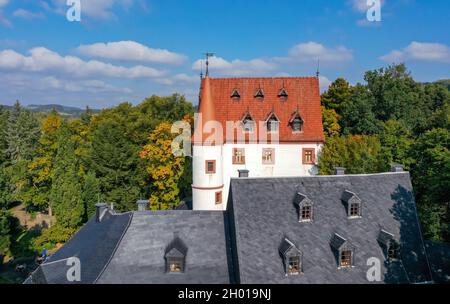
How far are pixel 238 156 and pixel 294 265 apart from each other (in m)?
17.0

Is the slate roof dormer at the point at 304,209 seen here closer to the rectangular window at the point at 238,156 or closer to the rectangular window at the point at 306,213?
the rectangular window at the point at 306,213

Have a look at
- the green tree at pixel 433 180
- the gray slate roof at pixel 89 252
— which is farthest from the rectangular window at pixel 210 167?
the green tree at pixel 433 180

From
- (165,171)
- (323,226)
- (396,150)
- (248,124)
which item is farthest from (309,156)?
(323,226)

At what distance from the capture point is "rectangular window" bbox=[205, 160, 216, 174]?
1211 inches

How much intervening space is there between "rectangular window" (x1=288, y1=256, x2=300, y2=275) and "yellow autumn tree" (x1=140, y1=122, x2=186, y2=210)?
2216cm

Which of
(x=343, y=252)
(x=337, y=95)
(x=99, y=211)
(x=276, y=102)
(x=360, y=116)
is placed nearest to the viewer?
(x=343, y=252)

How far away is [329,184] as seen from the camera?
794 inches

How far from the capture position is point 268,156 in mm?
33312

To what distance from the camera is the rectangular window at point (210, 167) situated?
30.8m

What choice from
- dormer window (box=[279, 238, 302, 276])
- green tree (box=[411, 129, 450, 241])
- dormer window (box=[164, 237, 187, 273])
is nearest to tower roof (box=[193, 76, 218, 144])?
dormer window (box=[164, 237, 187, 273])

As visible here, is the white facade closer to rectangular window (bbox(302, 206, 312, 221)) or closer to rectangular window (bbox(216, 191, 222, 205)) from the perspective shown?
rectangular window (bbox(216, 191, 222, 205))

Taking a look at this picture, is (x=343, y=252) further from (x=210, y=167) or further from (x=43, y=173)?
(x=43, y=173)

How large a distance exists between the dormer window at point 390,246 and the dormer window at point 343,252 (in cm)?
202
